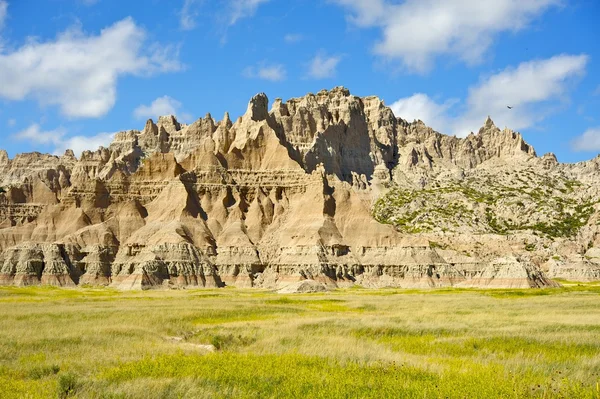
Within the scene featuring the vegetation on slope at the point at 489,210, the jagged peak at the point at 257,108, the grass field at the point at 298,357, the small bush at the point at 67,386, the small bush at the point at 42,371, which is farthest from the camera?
the jagged peak at the point at 257,108

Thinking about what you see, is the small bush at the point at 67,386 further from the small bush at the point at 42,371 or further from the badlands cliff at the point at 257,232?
the badlands cliff at the point at 257,232

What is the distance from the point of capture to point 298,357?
71.1 ft

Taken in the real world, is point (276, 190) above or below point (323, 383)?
above

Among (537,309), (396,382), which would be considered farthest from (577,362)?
(537,309)

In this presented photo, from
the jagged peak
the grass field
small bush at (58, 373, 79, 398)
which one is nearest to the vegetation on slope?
the jagged peak

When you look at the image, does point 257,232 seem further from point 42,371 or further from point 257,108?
point 42,371

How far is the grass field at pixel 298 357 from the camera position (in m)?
16.8

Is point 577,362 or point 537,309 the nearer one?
point 577,362

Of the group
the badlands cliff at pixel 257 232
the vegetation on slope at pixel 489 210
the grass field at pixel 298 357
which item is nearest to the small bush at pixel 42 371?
the grass field at pixel 298 357

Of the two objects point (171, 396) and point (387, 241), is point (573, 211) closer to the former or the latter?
point (387, 241)

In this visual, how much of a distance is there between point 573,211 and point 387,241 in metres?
78.7

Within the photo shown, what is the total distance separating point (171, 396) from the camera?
16.2 meters

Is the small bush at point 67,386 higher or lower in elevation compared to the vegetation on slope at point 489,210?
lower

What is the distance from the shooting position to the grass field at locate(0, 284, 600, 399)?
16.8 meters
